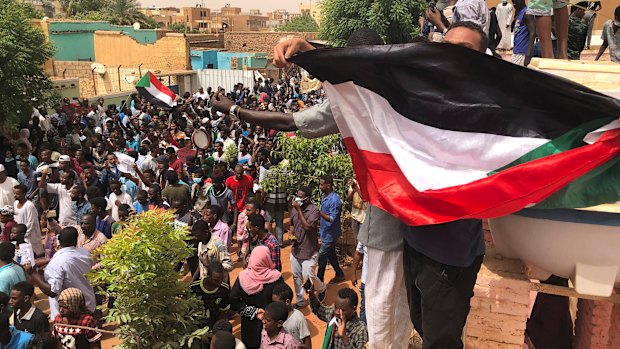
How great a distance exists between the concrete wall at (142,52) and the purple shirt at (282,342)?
27689mm

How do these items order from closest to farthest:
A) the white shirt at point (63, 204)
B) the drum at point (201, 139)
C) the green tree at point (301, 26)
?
the white shirt at point (63, 204)
the drum at point (201, 139)
the green tree at point (301, 26)

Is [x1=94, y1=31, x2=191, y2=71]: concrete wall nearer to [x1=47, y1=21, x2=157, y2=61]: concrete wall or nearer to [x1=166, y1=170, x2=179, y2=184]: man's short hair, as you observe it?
[x1=47, y1=21, x2=157, y2=61]: concrete wall

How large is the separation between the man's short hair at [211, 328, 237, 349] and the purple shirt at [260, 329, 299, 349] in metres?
0.40

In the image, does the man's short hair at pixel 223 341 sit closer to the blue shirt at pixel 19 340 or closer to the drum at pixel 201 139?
Result: the blue shirt at pixel 19 340

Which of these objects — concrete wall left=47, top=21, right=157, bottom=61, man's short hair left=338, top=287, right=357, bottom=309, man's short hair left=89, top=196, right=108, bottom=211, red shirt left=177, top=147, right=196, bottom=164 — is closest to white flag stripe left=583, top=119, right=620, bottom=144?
man's short hair left=338, top=287, right=357, bottom=309

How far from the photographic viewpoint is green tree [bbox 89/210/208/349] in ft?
13.1

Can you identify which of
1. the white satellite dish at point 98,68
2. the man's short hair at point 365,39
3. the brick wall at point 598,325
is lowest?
the white satellite dish at point 98,68

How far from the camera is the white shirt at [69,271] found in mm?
5324

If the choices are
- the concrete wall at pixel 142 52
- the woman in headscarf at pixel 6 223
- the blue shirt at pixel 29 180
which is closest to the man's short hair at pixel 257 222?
the woman in headscarf at pixel 6 223

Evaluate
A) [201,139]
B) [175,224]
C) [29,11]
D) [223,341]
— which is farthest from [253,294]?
[29,11]

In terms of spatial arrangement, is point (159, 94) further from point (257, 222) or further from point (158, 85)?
point (257, 222)

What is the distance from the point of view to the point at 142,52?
3094 centimetres

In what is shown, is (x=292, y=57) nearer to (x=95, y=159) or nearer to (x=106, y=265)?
(x=106, y=265)

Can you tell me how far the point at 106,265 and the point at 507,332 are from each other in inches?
109
